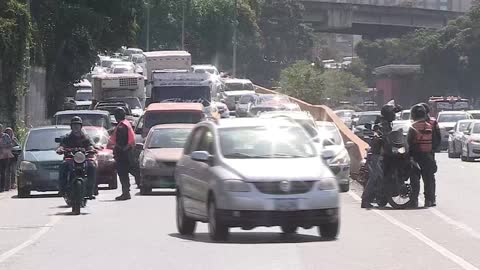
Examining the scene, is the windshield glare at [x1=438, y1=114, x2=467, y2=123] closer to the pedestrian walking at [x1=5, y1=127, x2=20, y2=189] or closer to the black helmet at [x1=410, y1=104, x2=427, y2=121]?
the pedestrian walking at [x1=5, y1=127, x2=20, y2=189]

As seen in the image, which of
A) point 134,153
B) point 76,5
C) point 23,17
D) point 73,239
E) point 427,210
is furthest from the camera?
point 76,5

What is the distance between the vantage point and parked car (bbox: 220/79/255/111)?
70.6m

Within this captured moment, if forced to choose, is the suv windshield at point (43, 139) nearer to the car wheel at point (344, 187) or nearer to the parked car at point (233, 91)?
the car wheel at point (344, 187)

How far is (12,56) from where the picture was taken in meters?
40.6

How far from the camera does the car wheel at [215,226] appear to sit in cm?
1575

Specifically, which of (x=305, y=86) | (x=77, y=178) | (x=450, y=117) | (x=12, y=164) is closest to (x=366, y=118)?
(x=450, y=117)

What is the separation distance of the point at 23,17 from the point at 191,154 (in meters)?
25.0

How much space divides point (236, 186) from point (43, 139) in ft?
45.2

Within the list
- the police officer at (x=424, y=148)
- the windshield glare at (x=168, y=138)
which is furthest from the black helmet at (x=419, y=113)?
the windshield glare at (x=168, y=138)

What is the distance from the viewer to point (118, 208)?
900 inches

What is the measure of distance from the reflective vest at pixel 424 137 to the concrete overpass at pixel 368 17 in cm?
10070

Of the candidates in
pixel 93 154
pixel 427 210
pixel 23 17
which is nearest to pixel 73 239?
pixel 93 154

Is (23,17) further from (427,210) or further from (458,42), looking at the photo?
(458,42)

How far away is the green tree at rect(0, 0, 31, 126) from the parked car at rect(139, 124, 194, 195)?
44.3 feet
